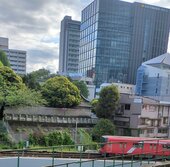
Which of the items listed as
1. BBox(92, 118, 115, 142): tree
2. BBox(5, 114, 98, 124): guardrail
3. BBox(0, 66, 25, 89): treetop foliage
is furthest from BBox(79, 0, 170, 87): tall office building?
BBox(0, 66, 25, 89): treetop foliage

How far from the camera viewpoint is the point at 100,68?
242 feet

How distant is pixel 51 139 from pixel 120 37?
61324 mm

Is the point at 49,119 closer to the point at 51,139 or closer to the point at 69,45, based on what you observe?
the point at 51,139

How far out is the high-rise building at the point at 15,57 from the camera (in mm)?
92875

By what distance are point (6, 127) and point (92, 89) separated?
37.1m

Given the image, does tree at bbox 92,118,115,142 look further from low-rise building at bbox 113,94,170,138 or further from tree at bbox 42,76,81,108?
tree at bbox 42,76,81,108

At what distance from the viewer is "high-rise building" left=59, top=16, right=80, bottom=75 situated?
329 feet

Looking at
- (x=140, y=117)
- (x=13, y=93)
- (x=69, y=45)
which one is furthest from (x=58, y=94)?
(x=69, y=45)

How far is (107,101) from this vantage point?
74.6 feet

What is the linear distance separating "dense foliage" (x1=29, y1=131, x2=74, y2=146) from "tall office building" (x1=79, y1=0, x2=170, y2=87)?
52.5 metres

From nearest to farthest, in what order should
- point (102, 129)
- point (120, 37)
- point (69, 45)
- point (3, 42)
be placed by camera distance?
point (102, 129) → point (120, 37) → point (3, 42) → point (69, 45)

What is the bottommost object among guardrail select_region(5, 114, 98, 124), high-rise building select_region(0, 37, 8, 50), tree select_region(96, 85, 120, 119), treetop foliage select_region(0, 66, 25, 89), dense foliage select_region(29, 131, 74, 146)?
dense foliage select_region(29, 131, 74, 146)

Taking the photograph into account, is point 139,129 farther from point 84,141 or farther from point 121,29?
point 121,29

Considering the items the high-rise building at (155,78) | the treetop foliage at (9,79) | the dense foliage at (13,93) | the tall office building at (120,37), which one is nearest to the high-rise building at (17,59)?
the tall office building at (120,37)
